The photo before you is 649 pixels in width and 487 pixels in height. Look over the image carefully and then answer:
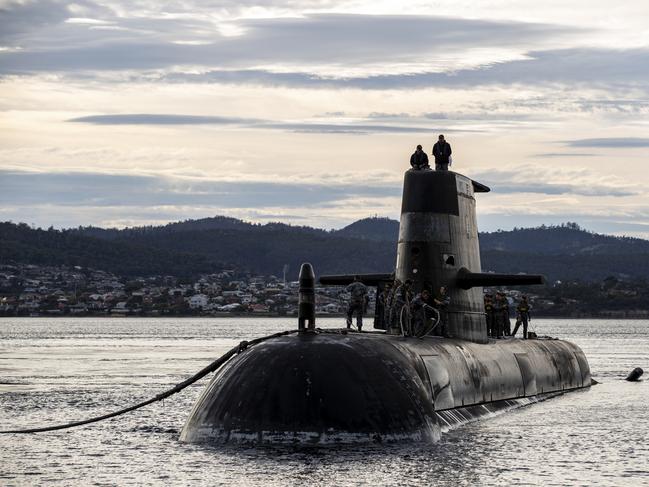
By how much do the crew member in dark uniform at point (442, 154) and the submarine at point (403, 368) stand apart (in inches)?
14.6

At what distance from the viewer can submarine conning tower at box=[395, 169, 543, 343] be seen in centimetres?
2586

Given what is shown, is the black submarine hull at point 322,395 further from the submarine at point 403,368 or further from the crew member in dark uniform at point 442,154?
the crew member in dark uniform at point 442,154

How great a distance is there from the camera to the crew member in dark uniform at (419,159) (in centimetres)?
2620

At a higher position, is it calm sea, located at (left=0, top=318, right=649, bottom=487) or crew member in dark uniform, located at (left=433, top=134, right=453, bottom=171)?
crew member in dark uniform, located at (left=433, top=134, right=453, bottom=171)

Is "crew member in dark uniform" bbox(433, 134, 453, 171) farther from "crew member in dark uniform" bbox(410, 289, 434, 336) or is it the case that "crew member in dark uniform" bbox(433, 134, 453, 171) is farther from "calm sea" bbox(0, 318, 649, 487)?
"calm sea" bbox(0, 318, 649, 487)

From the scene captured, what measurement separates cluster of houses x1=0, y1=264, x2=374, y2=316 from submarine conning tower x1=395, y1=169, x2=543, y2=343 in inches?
5673

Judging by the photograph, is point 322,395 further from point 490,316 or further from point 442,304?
point 490,316

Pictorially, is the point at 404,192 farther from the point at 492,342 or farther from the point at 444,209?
the point at 492,342

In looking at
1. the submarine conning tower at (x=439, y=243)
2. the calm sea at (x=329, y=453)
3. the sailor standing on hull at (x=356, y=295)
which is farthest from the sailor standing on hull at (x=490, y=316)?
the sailor standing on hull at (x=356, y=295)

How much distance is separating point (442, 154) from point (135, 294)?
528 ft

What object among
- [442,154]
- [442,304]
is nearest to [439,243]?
[442,304]

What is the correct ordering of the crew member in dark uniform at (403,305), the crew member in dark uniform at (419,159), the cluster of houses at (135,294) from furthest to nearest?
1. the cluster of houses at (135,294)
2. the crew member in dark uniform at (419,159)
3. the crew member in dark uniform at (403,305)

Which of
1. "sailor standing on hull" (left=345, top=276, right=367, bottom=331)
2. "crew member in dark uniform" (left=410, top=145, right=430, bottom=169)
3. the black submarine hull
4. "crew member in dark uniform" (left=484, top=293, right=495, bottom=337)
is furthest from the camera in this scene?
"crew member in dark uniform" (left=484, top=293, right=495, bottom=337)

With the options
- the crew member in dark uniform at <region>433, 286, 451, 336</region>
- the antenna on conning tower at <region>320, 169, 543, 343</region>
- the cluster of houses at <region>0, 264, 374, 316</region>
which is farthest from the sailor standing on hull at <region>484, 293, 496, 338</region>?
the cluster of houses at <region>0, 264, 374, 316</region>
